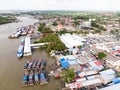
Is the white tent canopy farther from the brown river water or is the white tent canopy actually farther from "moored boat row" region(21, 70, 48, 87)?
"moored boat row" region(21, 70, 48, 87)

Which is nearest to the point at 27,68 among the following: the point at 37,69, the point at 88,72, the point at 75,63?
the point at 37,69

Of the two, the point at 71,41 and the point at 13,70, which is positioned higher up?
the point at 71,41

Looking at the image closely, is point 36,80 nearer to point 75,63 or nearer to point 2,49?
point 75,63

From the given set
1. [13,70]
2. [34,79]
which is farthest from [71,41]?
[34,79]

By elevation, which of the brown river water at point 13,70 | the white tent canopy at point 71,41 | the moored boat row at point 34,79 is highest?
the white tent canopy at point 71,41

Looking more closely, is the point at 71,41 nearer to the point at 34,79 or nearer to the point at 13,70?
the point at 13,70

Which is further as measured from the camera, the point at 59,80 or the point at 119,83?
the point at 59,80

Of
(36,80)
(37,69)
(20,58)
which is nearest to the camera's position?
(36,80)

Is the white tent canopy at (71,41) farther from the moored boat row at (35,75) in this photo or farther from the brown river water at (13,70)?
the moored boat row at (35,75)

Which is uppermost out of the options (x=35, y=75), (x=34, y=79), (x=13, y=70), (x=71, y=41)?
(x=71, y=41)

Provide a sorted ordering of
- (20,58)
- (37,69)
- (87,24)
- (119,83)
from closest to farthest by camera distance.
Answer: (119,83) → (37,69) → (20,58) → (87,24)

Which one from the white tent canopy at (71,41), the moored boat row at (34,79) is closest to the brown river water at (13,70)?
the moored boat row at (34,79)
